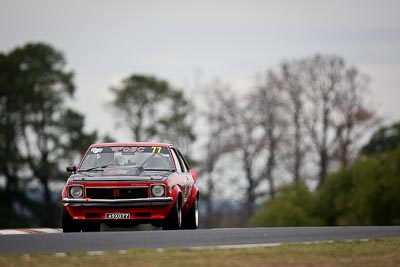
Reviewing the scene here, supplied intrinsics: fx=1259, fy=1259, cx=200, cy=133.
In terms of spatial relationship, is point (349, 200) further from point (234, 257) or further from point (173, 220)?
point (234, 257)

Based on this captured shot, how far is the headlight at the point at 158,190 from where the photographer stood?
19609 millimetres

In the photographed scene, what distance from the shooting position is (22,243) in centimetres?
A: 1625

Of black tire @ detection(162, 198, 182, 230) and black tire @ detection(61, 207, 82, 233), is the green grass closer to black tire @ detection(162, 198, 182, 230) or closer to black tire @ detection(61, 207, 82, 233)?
black tire @ detection(162, 198, 182, 230)

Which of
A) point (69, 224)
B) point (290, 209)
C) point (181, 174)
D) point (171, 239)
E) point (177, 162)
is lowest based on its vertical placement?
point (171, 239)

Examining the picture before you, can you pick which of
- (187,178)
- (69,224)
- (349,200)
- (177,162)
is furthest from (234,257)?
(349,200)

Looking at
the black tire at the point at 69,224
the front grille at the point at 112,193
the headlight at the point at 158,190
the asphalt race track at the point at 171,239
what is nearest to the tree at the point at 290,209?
the black tire at the point at 69,224

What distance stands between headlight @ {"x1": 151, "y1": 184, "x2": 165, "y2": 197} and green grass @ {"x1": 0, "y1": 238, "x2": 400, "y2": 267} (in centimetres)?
438

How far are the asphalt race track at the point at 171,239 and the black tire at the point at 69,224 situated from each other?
5.78 feet

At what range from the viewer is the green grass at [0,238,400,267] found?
13766mm

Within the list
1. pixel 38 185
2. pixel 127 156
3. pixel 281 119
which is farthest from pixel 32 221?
pixel 127 156

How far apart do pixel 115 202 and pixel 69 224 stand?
884 mm

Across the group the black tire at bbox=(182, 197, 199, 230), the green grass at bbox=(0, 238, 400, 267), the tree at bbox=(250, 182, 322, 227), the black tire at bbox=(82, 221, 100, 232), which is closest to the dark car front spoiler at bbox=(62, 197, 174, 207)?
the black tire at bbox=(82, 221, 100, 232)

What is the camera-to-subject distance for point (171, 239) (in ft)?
55.1

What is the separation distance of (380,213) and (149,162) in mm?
48453
